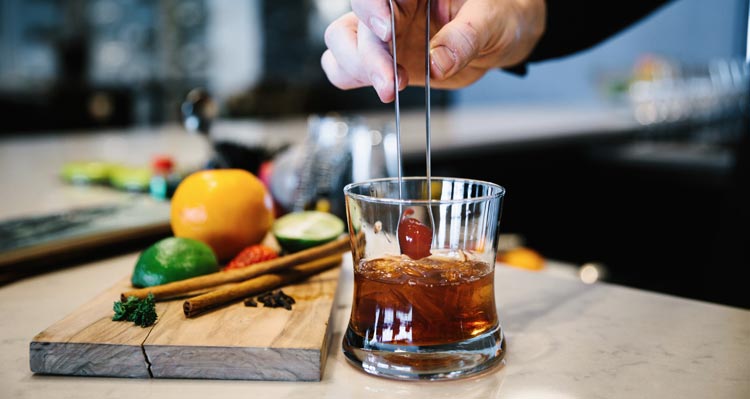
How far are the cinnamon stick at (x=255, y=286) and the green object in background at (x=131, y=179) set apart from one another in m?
0.84

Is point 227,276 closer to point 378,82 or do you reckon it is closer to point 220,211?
point 220,211

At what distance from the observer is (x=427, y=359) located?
2.19 feet

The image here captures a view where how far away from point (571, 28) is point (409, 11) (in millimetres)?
519

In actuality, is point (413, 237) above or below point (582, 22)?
below

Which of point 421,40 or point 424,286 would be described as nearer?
point 424,286

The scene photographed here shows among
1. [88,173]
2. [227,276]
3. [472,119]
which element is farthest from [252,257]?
[472,119]

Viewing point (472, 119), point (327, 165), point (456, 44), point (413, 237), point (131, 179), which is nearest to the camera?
point (413, 237)

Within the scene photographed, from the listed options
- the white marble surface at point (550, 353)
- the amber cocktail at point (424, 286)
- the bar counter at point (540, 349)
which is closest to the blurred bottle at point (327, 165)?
the bar counter at point (540, 349)

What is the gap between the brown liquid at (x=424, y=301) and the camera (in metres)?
0.67

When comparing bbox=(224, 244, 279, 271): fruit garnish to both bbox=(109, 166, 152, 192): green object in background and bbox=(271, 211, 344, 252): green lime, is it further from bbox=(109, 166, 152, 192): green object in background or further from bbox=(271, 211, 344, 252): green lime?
bbox=(109, 166, 152, 192): green object in background

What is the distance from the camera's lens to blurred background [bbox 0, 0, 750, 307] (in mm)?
1882

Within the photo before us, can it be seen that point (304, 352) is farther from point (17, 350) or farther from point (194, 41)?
point (194, 41)

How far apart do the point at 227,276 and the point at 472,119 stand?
107 inches

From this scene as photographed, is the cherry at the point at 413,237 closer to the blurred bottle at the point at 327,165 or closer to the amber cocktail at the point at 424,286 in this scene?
the amber cocktail at the point at 424,286
